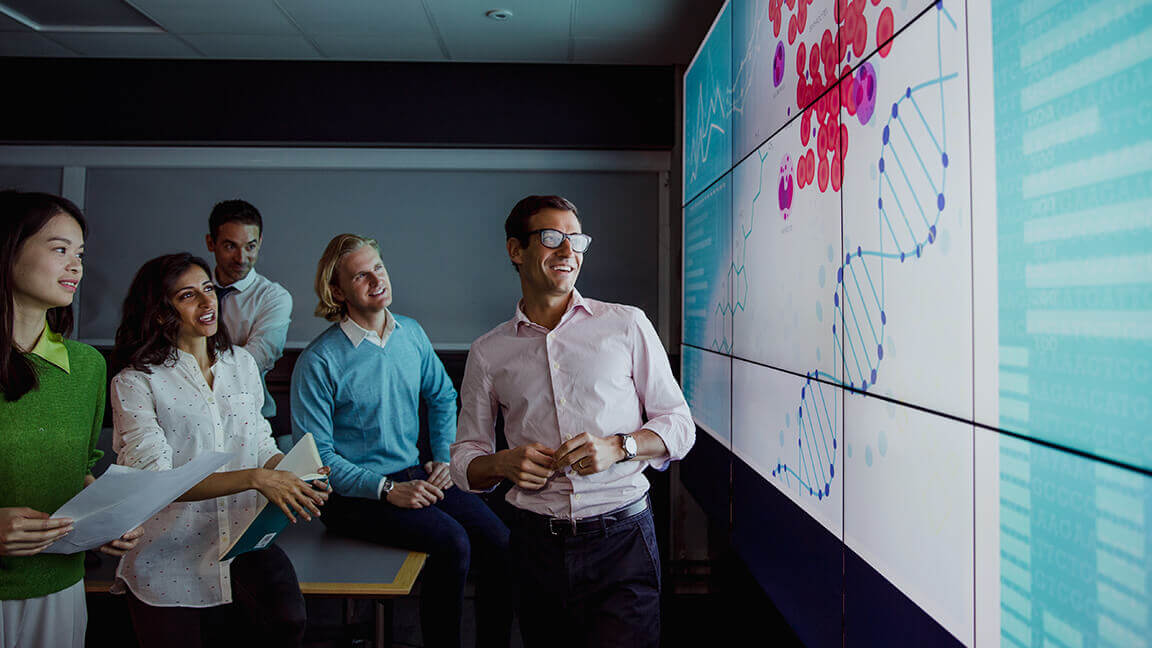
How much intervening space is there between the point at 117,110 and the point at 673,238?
348 cm

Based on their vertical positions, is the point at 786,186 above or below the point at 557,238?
above

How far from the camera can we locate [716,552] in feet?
12.7

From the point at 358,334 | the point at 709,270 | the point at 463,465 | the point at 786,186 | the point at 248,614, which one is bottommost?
the point at 248,614

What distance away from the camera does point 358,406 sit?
8.30 ft

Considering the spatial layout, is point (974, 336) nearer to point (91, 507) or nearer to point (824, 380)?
point (824, 380)

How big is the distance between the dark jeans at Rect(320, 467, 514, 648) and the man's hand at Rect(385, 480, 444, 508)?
24mm

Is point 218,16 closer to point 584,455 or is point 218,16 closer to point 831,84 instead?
point 831,84


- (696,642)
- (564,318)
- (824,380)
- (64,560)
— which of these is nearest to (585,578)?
(564,318)

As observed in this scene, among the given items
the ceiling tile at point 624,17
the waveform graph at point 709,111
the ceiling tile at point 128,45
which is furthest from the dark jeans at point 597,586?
the ceiling tile at point 128,45

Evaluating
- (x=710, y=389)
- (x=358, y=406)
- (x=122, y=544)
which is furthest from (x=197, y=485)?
(x=710, y=389)

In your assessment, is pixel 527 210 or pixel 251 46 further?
pixel 251 46

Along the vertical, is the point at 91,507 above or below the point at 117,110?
below

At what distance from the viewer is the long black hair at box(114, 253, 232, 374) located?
198 centimetres

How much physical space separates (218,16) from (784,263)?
3.20m
